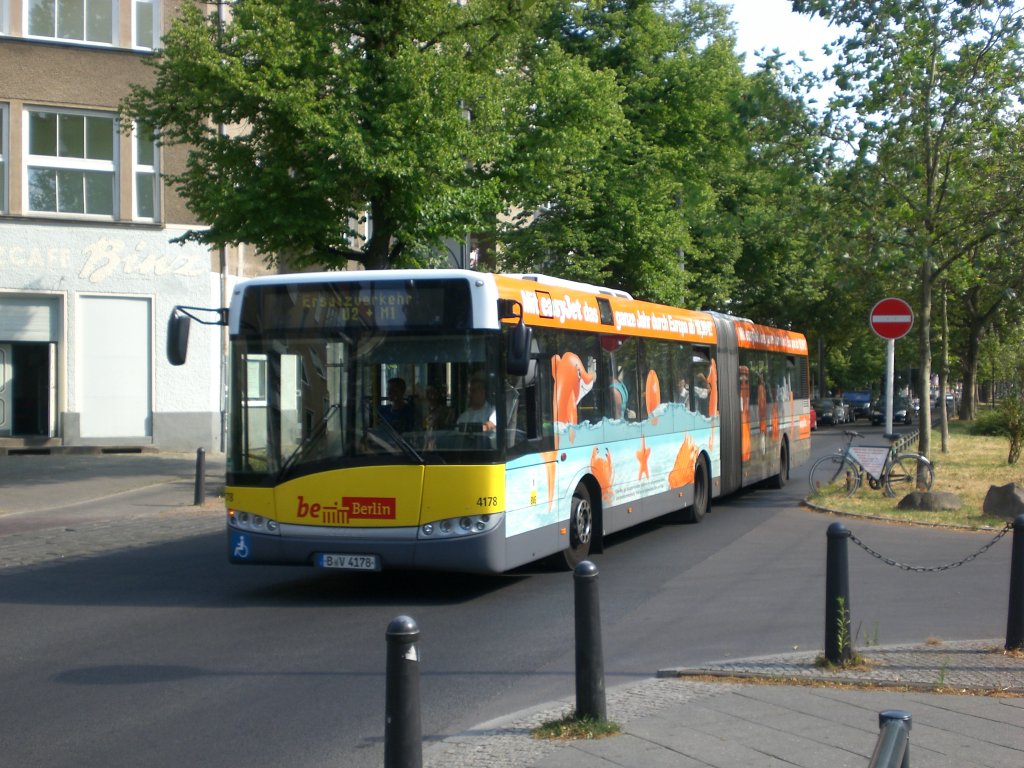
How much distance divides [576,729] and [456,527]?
4.07 metres

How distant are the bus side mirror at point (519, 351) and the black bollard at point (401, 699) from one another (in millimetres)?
4881

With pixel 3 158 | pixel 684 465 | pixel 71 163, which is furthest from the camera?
pixel 71 163

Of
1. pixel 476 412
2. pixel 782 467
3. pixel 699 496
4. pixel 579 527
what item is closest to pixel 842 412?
pixel 782 467

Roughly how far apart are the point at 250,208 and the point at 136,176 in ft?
35.3

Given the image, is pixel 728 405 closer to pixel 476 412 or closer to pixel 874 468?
pixel 874 468

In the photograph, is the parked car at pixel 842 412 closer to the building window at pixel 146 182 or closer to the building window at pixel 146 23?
the building window at pixel 146 182

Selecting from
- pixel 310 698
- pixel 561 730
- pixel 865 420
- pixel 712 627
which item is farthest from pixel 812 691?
pixel 865 420


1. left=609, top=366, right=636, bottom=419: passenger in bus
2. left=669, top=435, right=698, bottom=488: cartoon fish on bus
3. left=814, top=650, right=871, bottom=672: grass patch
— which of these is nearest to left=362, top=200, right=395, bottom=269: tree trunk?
left=669, top=435, right=698, bottom=488: cartoon fish on bus

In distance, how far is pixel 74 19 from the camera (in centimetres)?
2702

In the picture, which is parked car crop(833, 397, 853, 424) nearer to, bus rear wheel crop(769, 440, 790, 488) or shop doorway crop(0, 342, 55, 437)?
bus rear wheel crop(769, 440, 790, 488)

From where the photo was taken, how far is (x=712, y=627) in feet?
29.5

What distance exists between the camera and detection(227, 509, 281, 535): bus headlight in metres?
10.2

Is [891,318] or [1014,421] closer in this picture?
[891,318]

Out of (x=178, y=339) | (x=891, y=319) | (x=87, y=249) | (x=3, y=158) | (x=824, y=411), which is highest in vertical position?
(x=3, y=158)
